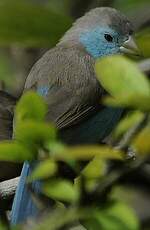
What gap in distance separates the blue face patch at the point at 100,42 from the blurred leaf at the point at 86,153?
2919mm

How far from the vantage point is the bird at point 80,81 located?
332 cm

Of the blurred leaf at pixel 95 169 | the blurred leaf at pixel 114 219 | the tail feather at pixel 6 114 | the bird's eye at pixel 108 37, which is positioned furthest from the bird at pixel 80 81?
the blurred leaf at pixel 114 219

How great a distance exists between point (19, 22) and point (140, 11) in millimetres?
2018

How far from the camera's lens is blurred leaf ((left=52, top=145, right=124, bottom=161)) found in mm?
1203

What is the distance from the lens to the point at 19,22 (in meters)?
2.70

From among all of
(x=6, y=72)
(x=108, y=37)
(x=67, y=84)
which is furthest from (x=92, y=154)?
(x=6, y=72)

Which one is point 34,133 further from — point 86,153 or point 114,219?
point 114,219

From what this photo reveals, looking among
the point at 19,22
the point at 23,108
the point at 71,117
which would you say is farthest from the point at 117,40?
the point at 23,108

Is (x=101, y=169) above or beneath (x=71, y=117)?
above

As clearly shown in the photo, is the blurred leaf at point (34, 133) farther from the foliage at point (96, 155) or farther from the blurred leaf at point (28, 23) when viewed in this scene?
the blurred leaf at point (28, 23)

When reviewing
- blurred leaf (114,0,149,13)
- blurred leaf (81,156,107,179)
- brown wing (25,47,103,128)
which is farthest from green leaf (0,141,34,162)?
blurred leaf (114,0,149,13)

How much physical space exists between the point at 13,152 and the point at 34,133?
0.05 m

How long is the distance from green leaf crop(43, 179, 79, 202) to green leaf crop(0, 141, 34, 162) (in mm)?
67

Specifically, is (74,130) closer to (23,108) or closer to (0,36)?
(0,36)
